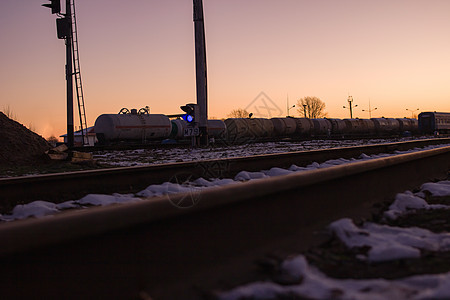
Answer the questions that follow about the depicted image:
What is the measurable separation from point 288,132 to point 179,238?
43439 mm

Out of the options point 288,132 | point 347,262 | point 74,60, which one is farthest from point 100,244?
point 288,132

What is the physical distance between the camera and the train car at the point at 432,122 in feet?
156

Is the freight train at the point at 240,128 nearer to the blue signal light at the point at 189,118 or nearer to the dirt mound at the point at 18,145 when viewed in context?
the blue signal light at the point at 189,118

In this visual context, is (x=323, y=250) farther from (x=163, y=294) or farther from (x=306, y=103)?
(x=306, y=103)

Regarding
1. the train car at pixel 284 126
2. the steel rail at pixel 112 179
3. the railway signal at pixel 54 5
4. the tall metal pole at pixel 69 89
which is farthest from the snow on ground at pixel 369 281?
the train car at pixel 284 126

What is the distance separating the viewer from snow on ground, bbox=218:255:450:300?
1458 millimetres

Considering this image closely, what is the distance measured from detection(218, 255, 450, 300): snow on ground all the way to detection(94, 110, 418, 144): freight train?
2780 cm

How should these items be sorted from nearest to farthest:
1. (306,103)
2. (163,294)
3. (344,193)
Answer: (163,294), (344,193), (306,103)

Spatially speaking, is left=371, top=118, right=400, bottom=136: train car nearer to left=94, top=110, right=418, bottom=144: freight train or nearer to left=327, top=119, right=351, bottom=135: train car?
left=94, top=110, right=418, bottom=144: freight train

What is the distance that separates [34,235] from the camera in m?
1.31

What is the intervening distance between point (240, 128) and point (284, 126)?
656cm

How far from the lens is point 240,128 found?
1565 inches

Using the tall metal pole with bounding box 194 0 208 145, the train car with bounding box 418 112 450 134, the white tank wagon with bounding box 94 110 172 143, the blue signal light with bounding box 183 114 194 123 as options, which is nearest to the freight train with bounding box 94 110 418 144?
the white tank wagon with bounding box 94 110 172 143

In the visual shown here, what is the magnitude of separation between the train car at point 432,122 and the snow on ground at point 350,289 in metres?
50.8
